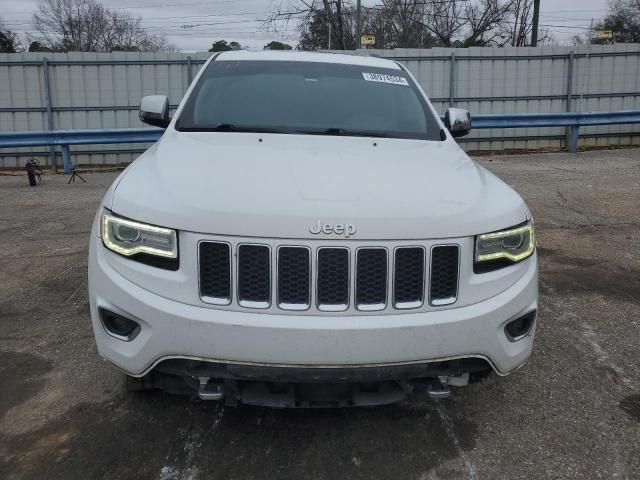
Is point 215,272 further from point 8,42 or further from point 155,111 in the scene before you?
point 8,42

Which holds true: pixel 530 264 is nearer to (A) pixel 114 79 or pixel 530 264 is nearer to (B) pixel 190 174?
(B) pixel 190 174

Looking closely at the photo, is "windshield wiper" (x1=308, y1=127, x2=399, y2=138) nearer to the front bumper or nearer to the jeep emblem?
the jeep emblem

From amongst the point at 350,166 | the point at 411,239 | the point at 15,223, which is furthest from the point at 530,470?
the point at 15,223

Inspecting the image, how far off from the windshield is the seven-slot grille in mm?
Result: 1302

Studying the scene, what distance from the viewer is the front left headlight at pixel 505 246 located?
2334 millimetres

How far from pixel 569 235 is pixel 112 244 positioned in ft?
17.1

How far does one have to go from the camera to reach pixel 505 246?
7.88 feet

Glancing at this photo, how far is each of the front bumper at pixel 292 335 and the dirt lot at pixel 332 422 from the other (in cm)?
51

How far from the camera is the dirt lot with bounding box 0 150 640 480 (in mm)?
2414

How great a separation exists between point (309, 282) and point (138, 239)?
71cm

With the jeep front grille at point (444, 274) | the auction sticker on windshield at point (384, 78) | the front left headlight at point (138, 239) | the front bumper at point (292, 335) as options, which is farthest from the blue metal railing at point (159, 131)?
the jeep front grille at point (444, 274)

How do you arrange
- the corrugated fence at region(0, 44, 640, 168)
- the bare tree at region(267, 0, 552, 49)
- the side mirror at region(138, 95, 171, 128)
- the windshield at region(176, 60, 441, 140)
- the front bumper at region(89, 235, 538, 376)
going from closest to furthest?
the front bumper at region(89, 235, 538, 376), the windshield at region(176, 60, 441, 140), the side mirror at region(138, 95, 171, 128), the corrugated fence at region(0, 44, 640, 168), the bare tree at region(267, 0, 552, 49)

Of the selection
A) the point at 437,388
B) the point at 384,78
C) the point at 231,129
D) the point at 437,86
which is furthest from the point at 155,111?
the point at 437,86

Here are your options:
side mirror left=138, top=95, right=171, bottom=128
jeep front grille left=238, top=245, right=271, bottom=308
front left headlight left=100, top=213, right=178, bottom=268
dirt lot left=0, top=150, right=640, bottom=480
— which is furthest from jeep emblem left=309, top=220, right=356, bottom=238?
side mirror left=138, top=95, right=171, bottom=128
